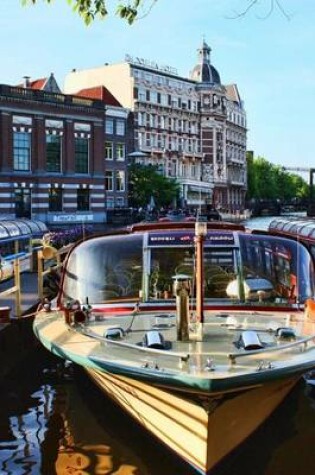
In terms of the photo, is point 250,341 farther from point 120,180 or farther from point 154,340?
point 120,180

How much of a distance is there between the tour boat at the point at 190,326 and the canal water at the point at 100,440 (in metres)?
0.47

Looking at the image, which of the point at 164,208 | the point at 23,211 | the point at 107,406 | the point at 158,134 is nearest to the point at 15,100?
the point at 23,211

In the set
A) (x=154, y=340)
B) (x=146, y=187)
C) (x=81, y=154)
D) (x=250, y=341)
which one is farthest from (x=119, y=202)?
(x=250, y=341)

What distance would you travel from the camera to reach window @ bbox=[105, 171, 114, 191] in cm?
6519

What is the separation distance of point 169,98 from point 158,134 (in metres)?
6.09

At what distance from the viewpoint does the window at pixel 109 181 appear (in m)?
65.2

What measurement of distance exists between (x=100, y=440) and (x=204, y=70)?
101 metres

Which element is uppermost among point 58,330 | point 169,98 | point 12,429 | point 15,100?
point 169,98

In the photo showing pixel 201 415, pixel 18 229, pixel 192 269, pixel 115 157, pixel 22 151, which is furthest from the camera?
pixel 115 157

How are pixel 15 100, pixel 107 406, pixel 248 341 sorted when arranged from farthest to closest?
pixel 15 100 < pixel 107 406 < pixel 248 341

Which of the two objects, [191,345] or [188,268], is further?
[188,268]

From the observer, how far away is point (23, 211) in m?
53.9

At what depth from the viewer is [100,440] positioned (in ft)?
28.6

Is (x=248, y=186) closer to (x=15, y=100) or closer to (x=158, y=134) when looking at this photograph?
(x=158, y=134)
